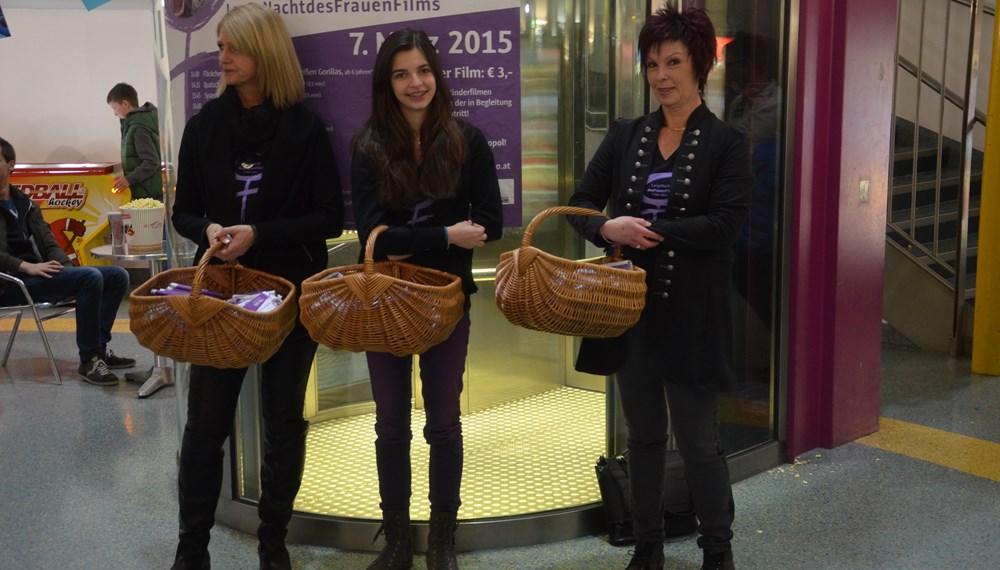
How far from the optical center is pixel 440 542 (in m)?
2.94

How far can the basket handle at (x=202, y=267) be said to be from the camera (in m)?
2.49

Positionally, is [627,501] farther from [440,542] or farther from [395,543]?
[395,543]

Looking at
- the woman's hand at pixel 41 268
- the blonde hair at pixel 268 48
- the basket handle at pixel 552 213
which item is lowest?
the woman's hand at pixel 41 268

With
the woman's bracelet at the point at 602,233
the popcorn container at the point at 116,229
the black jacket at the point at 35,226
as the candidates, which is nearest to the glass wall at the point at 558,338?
the woman's bracelet at the point at 602,233

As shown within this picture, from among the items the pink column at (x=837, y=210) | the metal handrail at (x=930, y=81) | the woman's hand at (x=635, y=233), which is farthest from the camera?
the metal handrail at (x=930, y=81)

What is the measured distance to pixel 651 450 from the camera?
288 cm

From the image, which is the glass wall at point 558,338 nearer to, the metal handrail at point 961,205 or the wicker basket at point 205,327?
the wicker basket at point 205,327

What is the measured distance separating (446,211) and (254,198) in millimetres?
548

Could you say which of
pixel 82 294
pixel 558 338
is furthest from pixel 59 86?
pixel 558 338

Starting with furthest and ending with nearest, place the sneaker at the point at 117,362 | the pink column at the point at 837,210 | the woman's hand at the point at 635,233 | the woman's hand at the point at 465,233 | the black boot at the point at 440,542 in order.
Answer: the sneaker at the point at 117,362, the pink column at the point at 837,210, the black boot at the point at 440,542, the woman's hand at the point at 465,233, the woman's hand at the point at 635,233

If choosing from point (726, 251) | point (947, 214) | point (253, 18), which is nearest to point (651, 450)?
point (726, 251)

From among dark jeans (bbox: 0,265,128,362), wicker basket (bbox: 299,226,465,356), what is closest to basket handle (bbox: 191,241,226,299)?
wicker basket (bbox: 299,226,465,356)

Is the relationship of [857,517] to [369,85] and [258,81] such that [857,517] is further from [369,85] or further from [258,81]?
[258,81]

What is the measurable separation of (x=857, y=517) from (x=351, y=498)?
1.79 meters
